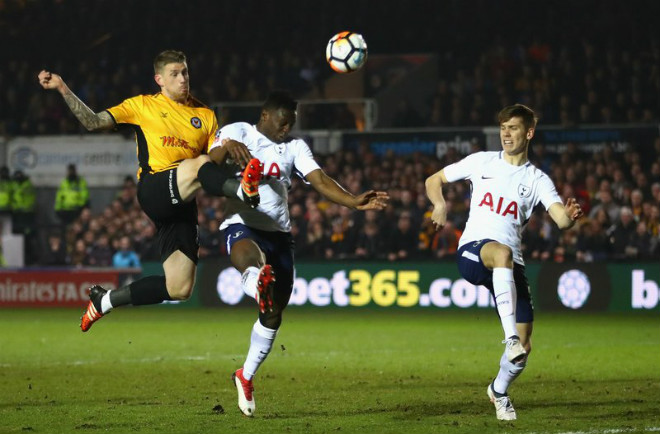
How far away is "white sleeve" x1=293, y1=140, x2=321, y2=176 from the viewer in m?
8.70

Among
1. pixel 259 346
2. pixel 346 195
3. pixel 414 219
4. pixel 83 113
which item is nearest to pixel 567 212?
pixel 346 195

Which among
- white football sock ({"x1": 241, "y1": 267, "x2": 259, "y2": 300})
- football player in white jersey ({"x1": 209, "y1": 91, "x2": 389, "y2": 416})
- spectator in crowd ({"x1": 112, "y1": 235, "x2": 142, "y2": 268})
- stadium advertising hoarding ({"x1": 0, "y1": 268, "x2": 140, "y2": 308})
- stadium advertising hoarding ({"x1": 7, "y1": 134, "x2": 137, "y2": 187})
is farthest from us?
stadium advertising hoarding ({"x1": 7, "y1": 134, "x2": 137, "y2": 187})

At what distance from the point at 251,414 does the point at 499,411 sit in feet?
5.82

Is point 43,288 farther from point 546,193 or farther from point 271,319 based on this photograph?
point 546,193

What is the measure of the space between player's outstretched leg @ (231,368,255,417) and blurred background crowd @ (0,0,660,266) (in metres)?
11.6

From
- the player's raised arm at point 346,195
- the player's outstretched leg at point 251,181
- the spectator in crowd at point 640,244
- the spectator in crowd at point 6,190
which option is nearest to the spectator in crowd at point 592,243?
the spectator in crowd at point 640,244

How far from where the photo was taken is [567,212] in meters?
8.18

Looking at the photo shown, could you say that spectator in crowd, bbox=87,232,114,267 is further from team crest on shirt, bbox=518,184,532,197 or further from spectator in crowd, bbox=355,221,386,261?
team crest on shirt, bbox=518,184,532,197

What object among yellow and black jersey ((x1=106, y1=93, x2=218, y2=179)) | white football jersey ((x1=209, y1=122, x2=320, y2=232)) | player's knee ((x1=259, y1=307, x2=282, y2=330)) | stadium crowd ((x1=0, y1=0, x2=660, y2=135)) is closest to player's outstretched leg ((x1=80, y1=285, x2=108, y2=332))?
yellow and black jersey ((x1=106, y1=93, x2=218, y2=179))

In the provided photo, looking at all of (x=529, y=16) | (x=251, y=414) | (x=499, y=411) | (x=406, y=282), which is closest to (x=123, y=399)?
(x=251, y=414)

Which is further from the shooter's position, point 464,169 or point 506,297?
point 464,169

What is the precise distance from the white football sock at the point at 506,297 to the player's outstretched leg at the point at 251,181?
5.76ft

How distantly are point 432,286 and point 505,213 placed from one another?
1142 centimetres

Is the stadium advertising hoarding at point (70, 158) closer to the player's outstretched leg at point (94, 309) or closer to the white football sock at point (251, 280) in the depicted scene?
the player's outstretched leg at point (94, 309)
